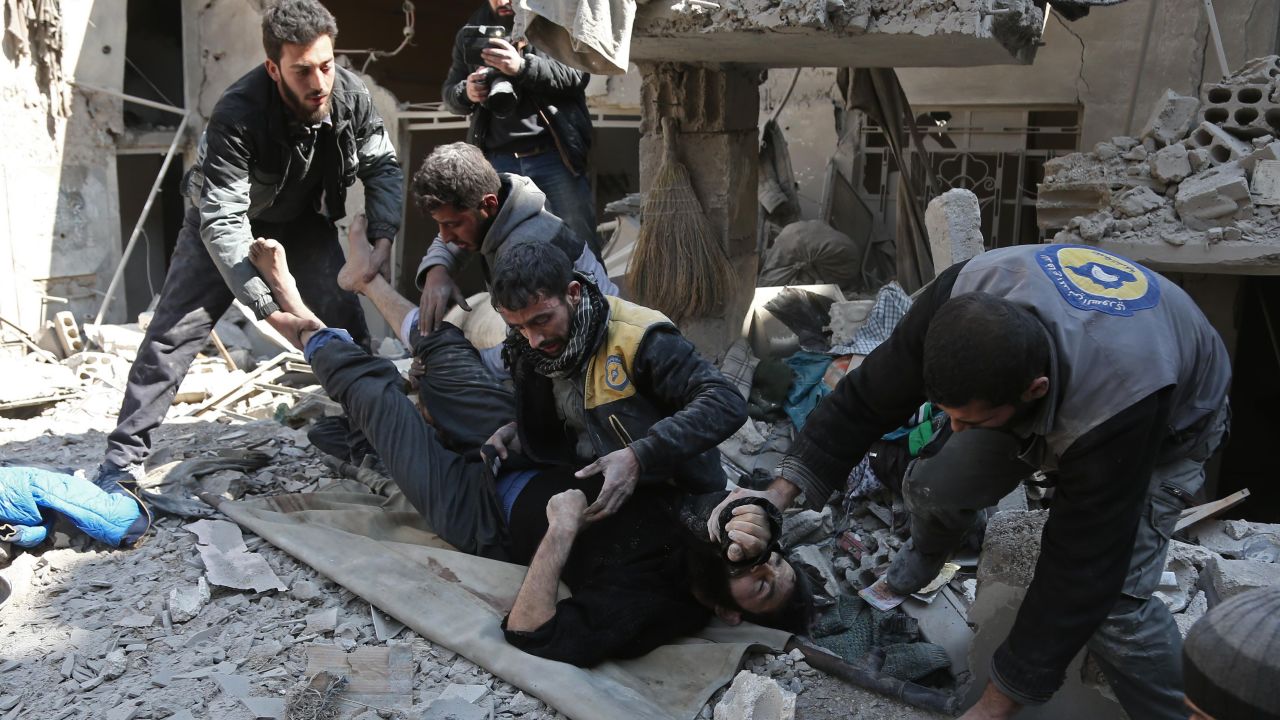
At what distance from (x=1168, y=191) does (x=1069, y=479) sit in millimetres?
4047

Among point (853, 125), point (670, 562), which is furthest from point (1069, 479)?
point (853, 125)

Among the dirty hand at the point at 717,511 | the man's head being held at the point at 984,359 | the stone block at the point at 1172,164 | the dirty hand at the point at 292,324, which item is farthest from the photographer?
the stone block at the point at 1172,164

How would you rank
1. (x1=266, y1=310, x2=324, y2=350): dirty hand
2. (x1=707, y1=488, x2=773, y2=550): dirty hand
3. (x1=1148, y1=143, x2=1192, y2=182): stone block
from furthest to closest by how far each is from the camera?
(x1=1148, y1=143, x2=1192, y2=182): stone block, (x1=266, y1=310, x2=324, y2=350): dirty hand, (x1=707, y1=488, x2=773, y2=550): dirty hand

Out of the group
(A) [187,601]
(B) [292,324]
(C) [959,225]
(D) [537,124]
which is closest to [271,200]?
(B) [292,324]

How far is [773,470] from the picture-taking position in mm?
5086

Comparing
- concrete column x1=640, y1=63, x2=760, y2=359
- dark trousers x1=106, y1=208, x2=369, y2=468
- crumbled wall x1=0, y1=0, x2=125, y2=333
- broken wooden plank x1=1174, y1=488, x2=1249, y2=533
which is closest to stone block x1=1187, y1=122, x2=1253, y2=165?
broken wooden plank x1=1174, y1=488, x2=1249, y2=533

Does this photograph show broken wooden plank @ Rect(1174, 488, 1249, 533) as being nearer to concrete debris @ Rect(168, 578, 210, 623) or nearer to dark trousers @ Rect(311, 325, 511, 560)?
dark trousers @ Rect(311, 325, 511, 560)

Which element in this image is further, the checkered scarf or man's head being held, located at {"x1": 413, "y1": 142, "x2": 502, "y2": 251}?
man's head being held, located at {"x1": 413, "y1": 142, "x2": 502, "y2": 251}

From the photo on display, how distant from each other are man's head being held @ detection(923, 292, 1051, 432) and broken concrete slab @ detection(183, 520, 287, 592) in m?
2.46

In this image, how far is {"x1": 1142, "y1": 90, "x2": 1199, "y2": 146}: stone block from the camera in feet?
18.7

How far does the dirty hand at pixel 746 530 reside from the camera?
9.16 ft

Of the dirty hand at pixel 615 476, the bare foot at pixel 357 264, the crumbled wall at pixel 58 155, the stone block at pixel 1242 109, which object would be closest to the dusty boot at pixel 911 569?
the dirty hand at pixel 615 476

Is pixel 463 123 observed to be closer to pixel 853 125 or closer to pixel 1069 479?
pixel 853 125

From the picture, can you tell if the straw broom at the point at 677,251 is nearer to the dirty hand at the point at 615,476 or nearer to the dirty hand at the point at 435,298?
the dirty hand at the point at 435,298
